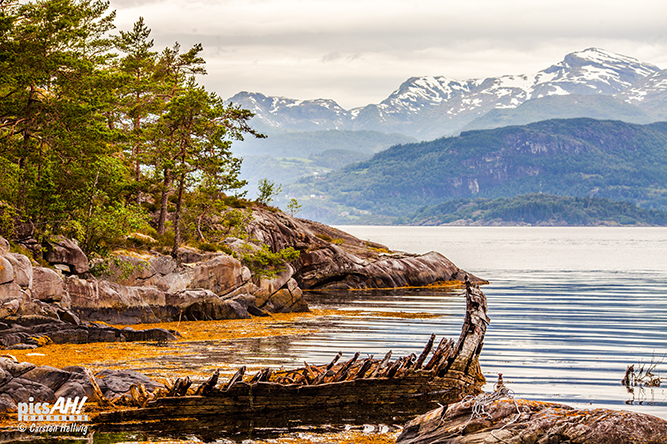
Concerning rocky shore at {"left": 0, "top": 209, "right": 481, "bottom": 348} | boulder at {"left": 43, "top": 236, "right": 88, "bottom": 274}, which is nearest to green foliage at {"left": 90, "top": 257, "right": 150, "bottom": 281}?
rocky shore at {"left": 0, "top": 209, "right": 481, "bottom": 348}

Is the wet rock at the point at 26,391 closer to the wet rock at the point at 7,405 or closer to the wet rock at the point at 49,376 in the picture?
the wet rock at the point at 7,405

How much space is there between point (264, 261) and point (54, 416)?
27.3m

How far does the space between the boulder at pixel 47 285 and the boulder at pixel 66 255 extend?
2939mm

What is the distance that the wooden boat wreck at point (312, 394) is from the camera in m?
14.1

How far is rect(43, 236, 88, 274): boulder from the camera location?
30216 millimetres

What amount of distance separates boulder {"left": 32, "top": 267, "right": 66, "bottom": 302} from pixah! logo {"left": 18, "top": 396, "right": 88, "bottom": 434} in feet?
43.3

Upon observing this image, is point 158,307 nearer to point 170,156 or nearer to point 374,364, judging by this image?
point 170,156

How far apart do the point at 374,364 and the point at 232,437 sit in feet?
16.4

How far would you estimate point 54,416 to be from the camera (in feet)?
45.3

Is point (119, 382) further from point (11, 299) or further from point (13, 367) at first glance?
point (11, 299)

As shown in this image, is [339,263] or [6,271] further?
[339,263]

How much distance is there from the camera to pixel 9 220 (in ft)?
97.2

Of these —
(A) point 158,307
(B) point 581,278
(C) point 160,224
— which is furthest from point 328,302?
(B) point 581,278

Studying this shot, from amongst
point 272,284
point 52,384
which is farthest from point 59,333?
point 272,284
